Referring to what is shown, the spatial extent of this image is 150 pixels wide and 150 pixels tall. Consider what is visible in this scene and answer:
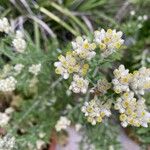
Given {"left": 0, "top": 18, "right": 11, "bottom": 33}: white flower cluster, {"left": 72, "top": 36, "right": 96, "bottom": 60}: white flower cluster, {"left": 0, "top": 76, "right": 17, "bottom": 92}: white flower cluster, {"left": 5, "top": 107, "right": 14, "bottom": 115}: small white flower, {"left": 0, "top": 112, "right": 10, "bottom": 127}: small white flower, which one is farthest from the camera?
{"left": 5, "top": 107, "right": 14, "bottom": 115}: small white flower

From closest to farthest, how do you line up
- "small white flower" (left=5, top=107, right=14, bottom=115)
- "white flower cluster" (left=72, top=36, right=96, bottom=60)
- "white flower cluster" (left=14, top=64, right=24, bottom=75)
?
"white flower cluster" (left=72, top=36, right=96, bottom=60) → "white flower cluster" (left=14, top=64, right=24, bottom=75) → "small white flower" (left=5, top=107, right=14, bottom=115)

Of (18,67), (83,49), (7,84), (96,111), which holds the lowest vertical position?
(96,111)

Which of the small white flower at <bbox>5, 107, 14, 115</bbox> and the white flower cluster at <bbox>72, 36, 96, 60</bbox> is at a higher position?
the small white flower at <bbox>5, 107, 14, 115</bbox>

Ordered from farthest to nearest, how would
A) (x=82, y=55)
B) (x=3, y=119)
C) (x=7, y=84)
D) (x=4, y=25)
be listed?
(x=3, y=119) → (x=7, y=84) → (x=4, y=25) → (x=82, y=55)

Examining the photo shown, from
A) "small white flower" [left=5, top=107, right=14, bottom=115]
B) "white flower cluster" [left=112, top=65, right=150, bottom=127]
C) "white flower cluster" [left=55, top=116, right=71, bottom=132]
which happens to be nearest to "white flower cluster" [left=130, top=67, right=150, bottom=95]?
"white flower cluster" [left=112, top=65, right=150, bottom=127]

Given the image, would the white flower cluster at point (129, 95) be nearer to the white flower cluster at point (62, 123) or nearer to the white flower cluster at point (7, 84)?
the white flower cluster at point (7, 84)

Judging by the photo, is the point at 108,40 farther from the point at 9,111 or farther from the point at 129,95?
the point at 9,111

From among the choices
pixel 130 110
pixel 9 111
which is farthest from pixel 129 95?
pixel 9 111

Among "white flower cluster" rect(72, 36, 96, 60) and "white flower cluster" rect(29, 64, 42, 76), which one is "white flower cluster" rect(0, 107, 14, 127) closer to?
"white flower cluster" rect(29, 64, 42, 76)

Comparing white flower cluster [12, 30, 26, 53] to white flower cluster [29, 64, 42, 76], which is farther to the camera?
white flower cluster [29, 64, 42, 76]
